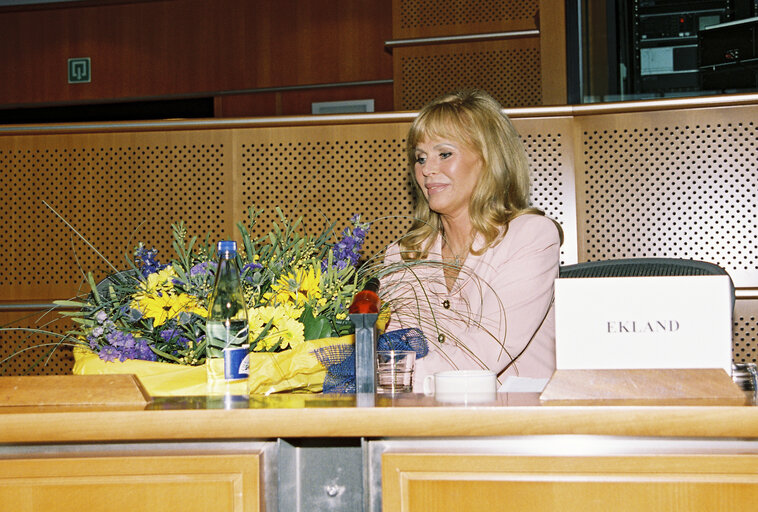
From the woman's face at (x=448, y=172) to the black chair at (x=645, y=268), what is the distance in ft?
1.30

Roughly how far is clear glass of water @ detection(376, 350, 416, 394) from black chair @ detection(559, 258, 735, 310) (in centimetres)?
86

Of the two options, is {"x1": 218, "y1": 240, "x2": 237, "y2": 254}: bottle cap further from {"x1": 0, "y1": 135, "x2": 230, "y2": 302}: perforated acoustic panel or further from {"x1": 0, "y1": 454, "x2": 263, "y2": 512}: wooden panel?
{"x1": 0, "y1": 135, "x2": 230, "y2": 302}: perforated acoustic panel

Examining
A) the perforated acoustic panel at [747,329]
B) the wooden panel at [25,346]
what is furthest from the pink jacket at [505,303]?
the wooden panel at [25,346]

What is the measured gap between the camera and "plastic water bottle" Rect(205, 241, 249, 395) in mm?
1104

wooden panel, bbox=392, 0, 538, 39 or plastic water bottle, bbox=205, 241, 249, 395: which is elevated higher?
wooden panel, bbox=392, 0, 538, 39

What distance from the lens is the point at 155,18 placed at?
6074mm

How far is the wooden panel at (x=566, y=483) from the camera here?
2.43ft

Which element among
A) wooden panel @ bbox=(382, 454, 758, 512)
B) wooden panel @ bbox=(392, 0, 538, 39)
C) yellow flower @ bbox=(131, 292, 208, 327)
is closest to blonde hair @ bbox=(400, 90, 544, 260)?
yellow flower @ bbox=(131, 292, 208, 327)

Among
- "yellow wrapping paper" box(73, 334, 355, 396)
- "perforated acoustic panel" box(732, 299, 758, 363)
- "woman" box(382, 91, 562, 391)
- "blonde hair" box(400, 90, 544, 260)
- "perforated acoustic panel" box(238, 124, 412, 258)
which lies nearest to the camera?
"yellow wrapping paper" box(73, 334, 355, 396)

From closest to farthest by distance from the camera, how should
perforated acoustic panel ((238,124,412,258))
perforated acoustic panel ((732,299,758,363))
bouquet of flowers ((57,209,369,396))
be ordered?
bouquet of flowers ((57,209,369,396)), perforated acoustic panel ((732,299,758,363)), perforated acoustic panel ((238,124,412,258))

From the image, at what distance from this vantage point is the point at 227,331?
1.13 metres

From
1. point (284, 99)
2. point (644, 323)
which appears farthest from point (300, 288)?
point (284, 99)

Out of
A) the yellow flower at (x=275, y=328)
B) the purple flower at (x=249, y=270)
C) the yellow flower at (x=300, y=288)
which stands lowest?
the yellow flower at (x=275, y=328)

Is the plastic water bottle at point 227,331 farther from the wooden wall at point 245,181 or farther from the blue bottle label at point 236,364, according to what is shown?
the wooden wall at point 245,181
